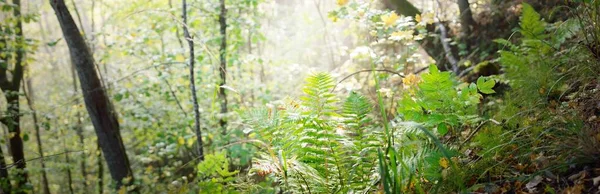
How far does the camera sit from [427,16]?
4.28 metres

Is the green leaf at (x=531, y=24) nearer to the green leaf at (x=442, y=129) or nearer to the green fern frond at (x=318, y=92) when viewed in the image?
the green leaf at (x=442, y=129)

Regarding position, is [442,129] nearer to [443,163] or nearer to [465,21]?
[443,163]

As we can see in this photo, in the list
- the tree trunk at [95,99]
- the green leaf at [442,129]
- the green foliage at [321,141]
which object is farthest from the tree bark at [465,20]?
the tree trunk at [95,99]

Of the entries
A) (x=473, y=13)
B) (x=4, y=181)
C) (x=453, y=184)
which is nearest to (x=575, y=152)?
(x=453, y=184)

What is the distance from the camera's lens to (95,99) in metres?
5.06

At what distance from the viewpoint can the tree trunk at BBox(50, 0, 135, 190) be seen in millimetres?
4797

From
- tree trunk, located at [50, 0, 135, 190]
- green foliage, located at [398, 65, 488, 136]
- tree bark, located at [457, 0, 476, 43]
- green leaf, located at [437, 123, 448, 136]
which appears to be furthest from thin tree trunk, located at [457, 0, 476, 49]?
tree trunk, located at [50, 0, 135, 190]

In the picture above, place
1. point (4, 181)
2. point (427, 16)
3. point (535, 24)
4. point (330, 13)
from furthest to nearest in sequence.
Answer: point (4, 181) < point (330, 13) < point (427, 16) < point (535, 24)

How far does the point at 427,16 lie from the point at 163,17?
175 inches

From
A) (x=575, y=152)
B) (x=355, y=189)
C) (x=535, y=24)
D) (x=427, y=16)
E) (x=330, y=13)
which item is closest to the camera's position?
(x=575, y=152)

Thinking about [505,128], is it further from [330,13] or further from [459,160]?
[330,13]

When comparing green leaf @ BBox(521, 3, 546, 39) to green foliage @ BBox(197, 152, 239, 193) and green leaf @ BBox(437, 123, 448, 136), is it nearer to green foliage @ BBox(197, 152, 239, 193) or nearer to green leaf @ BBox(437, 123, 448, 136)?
green leaf @ BBox(437, 123, 448, 136)

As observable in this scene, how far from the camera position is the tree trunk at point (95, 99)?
4.80 meters

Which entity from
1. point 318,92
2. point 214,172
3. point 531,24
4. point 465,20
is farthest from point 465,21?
point 214,172
